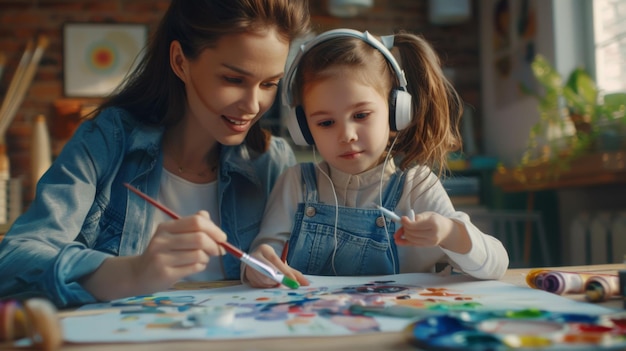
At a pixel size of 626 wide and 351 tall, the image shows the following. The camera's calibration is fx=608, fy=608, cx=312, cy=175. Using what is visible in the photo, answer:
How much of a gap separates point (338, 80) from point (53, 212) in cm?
53

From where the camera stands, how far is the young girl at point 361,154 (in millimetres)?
1092

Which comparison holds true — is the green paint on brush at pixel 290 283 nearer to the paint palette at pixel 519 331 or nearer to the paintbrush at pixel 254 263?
the paintbrush at pixel 254 263

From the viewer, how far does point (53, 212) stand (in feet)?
3.14

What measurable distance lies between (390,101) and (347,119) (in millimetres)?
110

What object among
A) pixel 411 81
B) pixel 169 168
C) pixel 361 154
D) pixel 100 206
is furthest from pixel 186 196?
pixel 411 81

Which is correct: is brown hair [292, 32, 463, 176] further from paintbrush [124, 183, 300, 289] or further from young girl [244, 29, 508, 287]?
paintbrush [124, 183, 300, 289]

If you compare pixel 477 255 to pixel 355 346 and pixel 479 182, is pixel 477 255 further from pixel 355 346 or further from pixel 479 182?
pixel 479 182

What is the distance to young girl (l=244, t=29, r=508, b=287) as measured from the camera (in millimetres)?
1092

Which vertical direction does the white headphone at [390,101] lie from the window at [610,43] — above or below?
below

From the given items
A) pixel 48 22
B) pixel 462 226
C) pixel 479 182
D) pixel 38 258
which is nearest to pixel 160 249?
pixel 38 258

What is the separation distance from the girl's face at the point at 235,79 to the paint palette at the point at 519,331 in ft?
2.18

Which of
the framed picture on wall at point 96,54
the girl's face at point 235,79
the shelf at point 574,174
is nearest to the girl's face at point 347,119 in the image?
the girl's face at point 235,79

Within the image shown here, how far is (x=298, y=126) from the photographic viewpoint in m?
1.15

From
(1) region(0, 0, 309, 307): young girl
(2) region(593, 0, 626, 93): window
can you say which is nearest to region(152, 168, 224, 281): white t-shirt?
(1) region(0, 0, 309, 307): young girl
